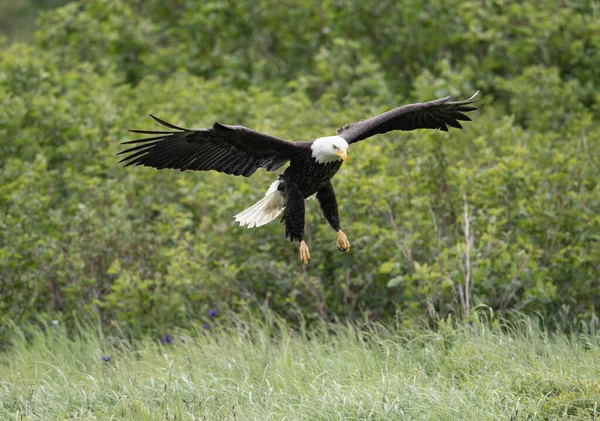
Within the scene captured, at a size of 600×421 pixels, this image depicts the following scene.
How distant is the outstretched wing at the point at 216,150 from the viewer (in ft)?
19.6

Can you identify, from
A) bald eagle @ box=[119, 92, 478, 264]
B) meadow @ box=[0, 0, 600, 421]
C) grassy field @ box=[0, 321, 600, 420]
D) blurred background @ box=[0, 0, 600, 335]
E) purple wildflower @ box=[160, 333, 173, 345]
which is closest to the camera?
grassy field @ box=[0, 321, 600, 420]

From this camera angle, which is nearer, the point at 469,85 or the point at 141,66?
the point at 469,85

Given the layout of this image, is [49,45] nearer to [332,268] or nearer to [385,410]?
[332,268]

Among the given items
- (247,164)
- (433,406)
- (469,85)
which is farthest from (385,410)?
(469,85)

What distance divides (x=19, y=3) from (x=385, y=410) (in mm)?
16432

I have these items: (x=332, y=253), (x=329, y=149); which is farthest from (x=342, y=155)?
(x=332, y=253)

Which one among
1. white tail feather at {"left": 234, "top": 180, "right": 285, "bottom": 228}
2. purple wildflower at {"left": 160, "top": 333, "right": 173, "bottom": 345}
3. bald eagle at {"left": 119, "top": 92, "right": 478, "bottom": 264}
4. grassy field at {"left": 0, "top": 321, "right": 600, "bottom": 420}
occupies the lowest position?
Answer: purple wildflower at {"left": 160, "top": 333, "right": 173, "bottom": 345}

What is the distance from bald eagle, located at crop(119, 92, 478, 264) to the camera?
19.9 ft

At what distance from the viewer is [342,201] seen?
8.16 meters

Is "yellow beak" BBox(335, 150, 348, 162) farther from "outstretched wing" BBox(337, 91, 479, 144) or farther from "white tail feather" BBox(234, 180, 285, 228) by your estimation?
"white tail feather" BBox(234, 180, 285, 228)

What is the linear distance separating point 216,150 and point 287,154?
0.50 metres

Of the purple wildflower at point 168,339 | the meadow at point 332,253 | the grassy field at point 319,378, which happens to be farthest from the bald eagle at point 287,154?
the purple wildflower at point 168,339

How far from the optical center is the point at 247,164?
6449 millimetres

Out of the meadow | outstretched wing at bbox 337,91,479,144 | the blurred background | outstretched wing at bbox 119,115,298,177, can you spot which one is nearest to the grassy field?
the meadow
